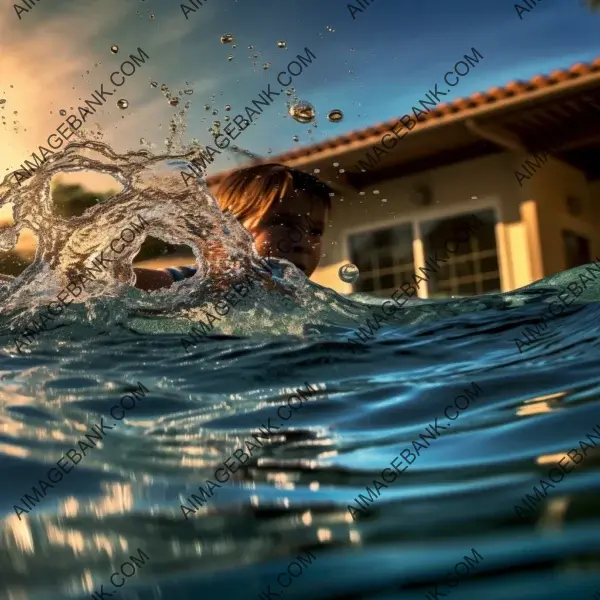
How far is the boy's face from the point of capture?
3688 mm

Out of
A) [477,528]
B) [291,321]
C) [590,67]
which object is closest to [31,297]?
[291,321]

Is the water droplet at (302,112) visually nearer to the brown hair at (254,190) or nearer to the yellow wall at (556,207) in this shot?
the brown hair at (254,190)

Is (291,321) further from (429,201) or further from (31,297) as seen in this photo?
(429,201)

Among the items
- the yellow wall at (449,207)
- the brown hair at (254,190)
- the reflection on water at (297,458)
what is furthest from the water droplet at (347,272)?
the reflection on water at (297,458)

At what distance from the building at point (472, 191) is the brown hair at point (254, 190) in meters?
1.85

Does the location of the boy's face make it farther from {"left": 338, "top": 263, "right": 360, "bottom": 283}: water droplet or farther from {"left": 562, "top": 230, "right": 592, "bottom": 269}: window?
{"left": 562, "top": 230, "right": 592, "bottom": 269}: window

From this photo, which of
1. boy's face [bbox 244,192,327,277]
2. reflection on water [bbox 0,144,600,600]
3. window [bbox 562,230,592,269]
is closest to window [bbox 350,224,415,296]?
window [bbox 562,230,592,269]

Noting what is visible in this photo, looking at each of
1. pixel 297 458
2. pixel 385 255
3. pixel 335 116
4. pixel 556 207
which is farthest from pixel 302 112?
pixel 297 458

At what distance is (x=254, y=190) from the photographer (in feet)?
13.2

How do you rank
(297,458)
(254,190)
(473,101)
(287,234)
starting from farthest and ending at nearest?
1. (473,101)
2. (254,190)
3. (287,234)
4. (297,458)

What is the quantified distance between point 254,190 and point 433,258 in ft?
11.0

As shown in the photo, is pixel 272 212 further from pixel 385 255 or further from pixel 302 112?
pixel 385 255

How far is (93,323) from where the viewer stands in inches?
92.9

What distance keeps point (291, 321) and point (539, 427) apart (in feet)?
5.16
